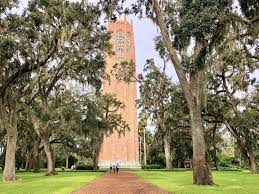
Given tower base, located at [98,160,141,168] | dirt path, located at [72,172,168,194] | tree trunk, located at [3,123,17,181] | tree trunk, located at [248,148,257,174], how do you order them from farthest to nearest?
tower base, located at [98,160,141,168]
tree trunk, located at [248,148,257,174]
tree trunk, located at [3,123,17,181]
dirt path, located at [72,172,168,194]

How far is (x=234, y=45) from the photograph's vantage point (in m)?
20.8

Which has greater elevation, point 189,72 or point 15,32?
point 15,32

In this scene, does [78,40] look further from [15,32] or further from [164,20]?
[164,20]

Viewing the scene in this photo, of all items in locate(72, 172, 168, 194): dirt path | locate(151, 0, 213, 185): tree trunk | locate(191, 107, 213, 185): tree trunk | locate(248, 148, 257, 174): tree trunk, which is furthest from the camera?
locate(248, 148, 257, 174): tree trunk

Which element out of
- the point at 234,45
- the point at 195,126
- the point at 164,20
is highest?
the point at 164,20

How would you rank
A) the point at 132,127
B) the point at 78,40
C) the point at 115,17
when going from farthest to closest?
the point at 132,127 < the point at 78,40 < the point at 115,17

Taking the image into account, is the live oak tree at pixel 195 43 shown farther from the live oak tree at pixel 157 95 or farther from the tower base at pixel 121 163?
the tower base at pixel 121 163

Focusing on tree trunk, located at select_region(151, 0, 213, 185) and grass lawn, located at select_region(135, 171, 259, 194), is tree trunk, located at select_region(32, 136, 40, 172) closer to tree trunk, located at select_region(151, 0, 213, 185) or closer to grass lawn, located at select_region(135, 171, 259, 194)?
grass lawn, located at select_region(135, 171, 259, 194)

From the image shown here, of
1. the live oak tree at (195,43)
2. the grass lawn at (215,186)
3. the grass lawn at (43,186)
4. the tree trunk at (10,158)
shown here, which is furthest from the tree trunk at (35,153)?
the live oak tree at (195,43)

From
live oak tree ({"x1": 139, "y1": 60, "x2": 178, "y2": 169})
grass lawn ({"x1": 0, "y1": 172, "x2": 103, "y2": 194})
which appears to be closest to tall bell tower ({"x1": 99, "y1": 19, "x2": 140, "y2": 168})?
live oak tree ({"x1": 139, "y1": 60, "x2": 178, "y2": 169})

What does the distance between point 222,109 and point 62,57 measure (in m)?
19.3

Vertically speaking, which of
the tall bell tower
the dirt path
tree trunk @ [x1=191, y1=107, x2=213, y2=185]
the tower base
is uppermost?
the tall bell tower

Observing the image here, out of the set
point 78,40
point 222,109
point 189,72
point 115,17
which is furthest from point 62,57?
point 222,109

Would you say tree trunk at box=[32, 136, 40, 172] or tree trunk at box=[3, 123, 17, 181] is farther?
tree trunk at box=[32, 136, 40, 172]
